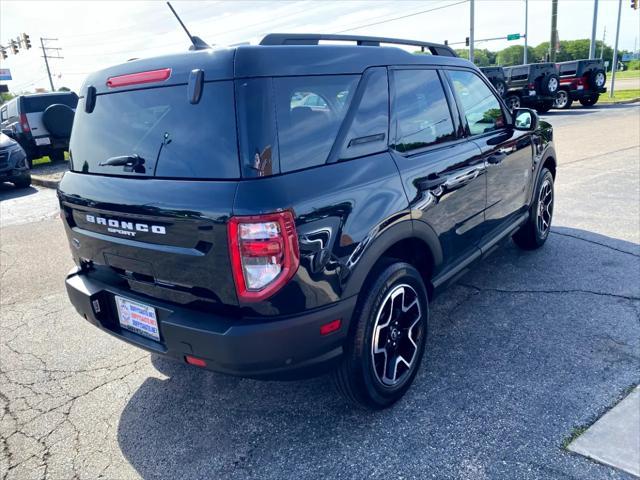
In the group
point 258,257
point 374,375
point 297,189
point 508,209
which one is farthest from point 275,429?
point 508,209

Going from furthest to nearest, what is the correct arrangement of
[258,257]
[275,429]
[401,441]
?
[275,429] → [401,441] → [258,257]

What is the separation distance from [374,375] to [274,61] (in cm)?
161

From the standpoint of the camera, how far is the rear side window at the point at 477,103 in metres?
3.54

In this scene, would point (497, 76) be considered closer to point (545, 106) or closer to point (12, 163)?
point (545, 106)

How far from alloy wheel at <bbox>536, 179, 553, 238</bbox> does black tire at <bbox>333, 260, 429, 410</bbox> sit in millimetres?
2530

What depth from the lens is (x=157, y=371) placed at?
3.27 m

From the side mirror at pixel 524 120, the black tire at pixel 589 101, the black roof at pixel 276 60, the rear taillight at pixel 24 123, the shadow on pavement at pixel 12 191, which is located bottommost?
the black tire at pixel 589 101

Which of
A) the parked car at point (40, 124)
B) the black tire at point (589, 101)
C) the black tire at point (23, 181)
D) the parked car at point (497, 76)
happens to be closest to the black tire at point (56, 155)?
the parked car at point (40, 124)

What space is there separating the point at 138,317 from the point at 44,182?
1042cm

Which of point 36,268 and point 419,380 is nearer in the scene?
point 419,380

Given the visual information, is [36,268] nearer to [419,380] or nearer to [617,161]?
[419,380]

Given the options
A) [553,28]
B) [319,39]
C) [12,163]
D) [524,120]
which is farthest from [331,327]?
[553,28]

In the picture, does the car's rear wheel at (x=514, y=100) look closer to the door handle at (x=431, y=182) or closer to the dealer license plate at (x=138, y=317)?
the door handle at (x=431, y=182)

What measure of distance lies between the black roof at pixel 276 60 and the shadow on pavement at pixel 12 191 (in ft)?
29.2
